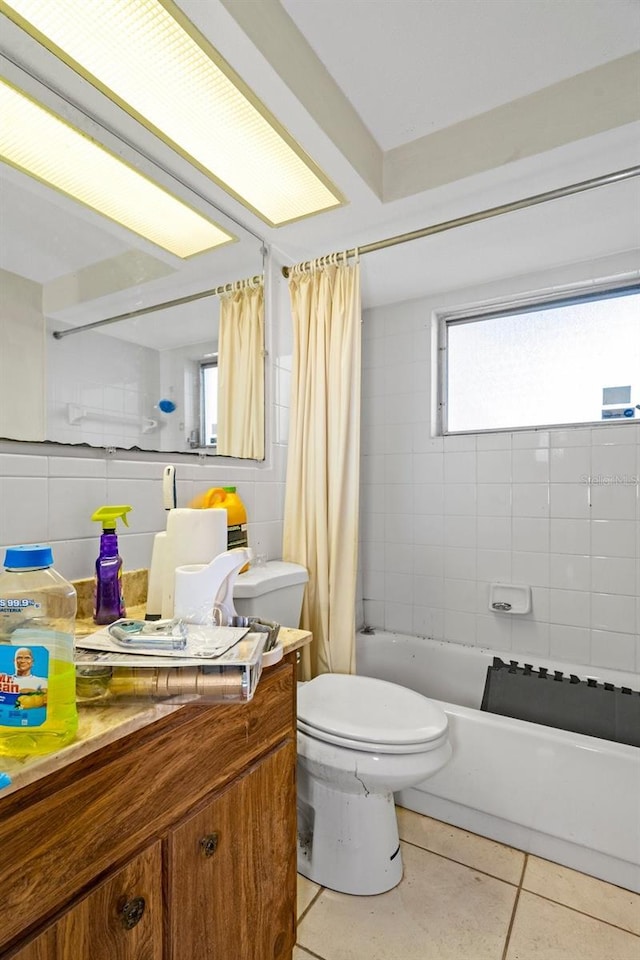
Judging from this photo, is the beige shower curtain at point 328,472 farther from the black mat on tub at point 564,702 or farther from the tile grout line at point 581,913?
the tile grout line at point 581,913

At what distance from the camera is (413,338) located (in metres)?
2.43

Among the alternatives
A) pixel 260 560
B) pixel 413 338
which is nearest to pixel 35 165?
pixel 260 560

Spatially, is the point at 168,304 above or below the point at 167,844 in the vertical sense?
above

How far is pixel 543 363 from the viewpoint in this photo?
2.21m

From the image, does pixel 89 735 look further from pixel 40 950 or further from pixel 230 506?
pixel 230 506

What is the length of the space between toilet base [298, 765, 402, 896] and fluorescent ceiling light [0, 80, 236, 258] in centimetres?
163

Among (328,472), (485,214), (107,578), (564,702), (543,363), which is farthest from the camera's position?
(543,363)

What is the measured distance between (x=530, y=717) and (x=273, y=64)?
7.10 ft

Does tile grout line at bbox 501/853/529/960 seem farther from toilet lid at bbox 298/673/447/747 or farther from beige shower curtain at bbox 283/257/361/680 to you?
beige shower curtain at bbox 283/257/361/680

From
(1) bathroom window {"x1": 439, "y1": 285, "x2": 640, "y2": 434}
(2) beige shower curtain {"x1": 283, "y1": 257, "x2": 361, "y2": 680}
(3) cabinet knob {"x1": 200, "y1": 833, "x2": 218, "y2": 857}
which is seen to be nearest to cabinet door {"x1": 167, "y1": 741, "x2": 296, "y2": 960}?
(3) cabinet knob {"x1": 200, "y1": 833, "x2": 218, "y2": 857}

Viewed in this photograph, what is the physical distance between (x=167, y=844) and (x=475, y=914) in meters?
1.02

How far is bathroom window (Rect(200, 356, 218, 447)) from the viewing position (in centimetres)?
160

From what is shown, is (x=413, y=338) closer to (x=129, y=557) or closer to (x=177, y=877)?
(x=129, y=557)

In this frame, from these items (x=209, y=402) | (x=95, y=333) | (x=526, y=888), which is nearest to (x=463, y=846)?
(x=526, y=888)
